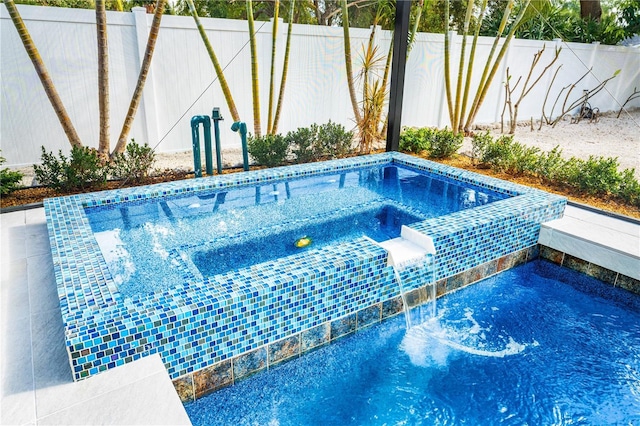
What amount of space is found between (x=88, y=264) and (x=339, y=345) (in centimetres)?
154

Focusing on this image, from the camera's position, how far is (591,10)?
16.8 feet

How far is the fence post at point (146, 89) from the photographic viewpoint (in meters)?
5.18

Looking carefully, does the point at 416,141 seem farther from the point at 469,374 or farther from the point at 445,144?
the point at 469,374

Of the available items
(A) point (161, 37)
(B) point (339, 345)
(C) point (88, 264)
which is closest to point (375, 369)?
(B) point (339, 345)

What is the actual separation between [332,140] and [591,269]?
3.74 metres

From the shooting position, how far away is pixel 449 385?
2312 millimetres

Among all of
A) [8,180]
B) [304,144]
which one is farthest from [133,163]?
[304,144]

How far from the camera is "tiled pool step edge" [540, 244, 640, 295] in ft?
10.7

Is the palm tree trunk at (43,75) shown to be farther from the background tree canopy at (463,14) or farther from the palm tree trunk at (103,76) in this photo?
the background tree canopy at (463,14)

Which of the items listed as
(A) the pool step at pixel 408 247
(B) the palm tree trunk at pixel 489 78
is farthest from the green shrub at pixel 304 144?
(A) the pool step at pixel 408 247

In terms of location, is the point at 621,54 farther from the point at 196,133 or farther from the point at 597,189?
the point at 196,133

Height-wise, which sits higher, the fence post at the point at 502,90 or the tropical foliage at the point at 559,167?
the fence post at the point at 502,90

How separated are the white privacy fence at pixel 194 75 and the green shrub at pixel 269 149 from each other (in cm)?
49

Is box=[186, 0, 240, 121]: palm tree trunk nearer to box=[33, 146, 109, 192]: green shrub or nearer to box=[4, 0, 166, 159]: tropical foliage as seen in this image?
box=[4, 0, 166, 159]: tropical foliage
